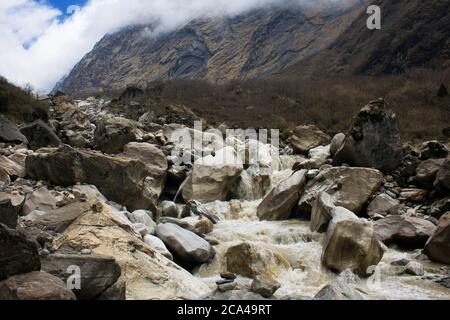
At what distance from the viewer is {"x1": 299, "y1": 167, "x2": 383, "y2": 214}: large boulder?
13.8 metres

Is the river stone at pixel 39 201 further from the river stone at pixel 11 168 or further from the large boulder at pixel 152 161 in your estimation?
the large boulder at pixel 152 161

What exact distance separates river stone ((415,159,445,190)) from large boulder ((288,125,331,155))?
31.7ft

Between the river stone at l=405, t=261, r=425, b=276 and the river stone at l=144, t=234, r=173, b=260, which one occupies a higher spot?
the river stone at l=144, t=234, r=173, b=260

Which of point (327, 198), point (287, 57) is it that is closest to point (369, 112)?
point (327, 198)

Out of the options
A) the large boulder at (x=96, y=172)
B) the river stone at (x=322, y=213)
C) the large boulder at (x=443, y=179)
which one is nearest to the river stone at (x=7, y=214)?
the large boulder at (x=96, y=172)

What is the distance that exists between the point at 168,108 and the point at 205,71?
268 feet

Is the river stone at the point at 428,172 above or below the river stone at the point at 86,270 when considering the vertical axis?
below

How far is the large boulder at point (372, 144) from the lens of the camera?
1662cm

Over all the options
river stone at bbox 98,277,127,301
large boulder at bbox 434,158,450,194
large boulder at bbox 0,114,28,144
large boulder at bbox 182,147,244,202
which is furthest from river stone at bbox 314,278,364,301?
large boulder at bbox 0,114,28,144

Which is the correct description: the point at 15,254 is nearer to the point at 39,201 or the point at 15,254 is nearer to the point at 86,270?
the point at 86,270

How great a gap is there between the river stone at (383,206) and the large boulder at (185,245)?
226 inches

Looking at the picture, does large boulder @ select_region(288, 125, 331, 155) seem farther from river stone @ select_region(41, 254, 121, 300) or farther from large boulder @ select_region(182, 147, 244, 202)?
river stone @ select_region(41, 254, 121, 300)

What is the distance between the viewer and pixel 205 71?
114125 mm

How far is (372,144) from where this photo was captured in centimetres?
1677
